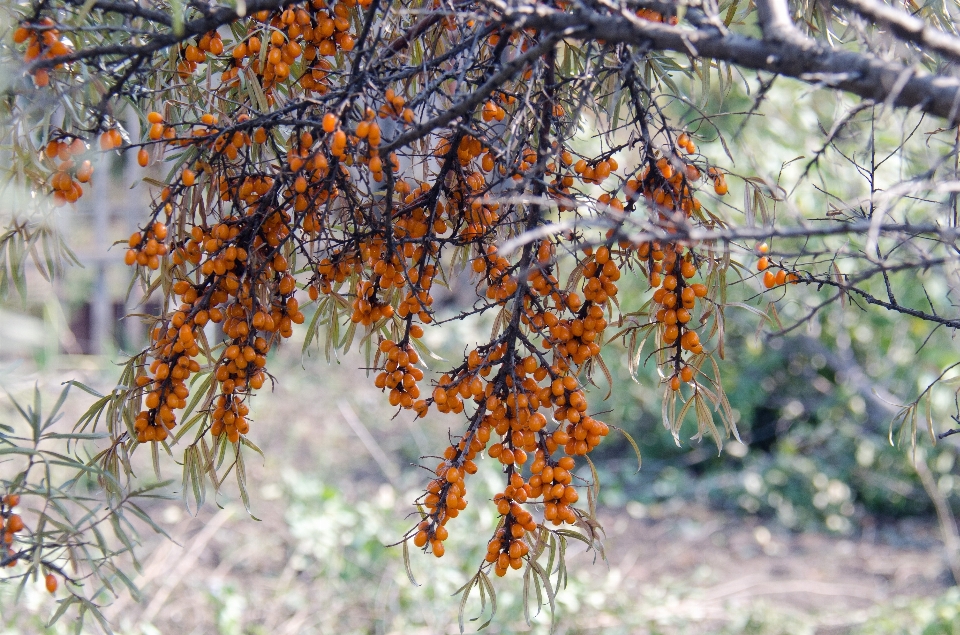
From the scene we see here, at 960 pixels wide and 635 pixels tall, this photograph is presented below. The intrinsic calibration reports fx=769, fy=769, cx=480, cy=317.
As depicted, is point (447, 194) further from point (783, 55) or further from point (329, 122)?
point (783, 55)

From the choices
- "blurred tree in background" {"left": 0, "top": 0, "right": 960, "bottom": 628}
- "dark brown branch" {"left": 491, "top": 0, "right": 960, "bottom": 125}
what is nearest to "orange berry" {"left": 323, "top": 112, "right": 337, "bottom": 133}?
"blurred tree in background" {"left": 0, "top": 0, "right": 960, "bottom": 628}

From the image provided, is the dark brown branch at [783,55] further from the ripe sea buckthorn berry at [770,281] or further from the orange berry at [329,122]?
the ripe sea buckthorn berry at [770,281]

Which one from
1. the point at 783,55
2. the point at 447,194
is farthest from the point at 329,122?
the point at 783,55

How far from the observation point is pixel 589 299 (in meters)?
1.04

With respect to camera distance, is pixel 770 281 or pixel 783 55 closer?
pixel 783 55

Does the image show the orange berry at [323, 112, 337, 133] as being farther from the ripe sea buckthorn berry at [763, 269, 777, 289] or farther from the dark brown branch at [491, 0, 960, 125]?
the ripe sea buckthorn berry at [763, 269, 777, 289]

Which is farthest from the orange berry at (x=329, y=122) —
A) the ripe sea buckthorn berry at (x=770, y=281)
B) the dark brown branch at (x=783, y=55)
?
the ripe sea buckthorn berry at (x=770, y=281)

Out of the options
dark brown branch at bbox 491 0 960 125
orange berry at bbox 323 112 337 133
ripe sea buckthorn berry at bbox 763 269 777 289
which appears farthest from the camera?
ripe sea buckthorn berry at bbox 763 269 777 289

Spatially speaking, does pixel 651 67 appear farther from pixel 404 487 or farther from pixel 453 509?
pixel 404 487

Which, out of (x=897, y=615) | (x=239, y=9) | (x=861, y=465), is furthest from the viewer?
(x=861, y=465)

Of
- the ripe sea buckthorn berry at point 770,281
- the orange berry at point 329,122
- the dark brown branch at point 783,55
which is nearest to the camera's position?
the dark brown branch at point 783,55

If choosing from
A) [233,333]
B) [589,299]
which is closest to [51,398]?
[233,333]

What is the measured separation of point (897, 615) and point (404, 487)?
87.8 inches

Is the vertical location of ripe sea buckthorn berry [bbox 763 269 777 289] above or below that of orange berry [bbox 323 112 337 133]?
below
